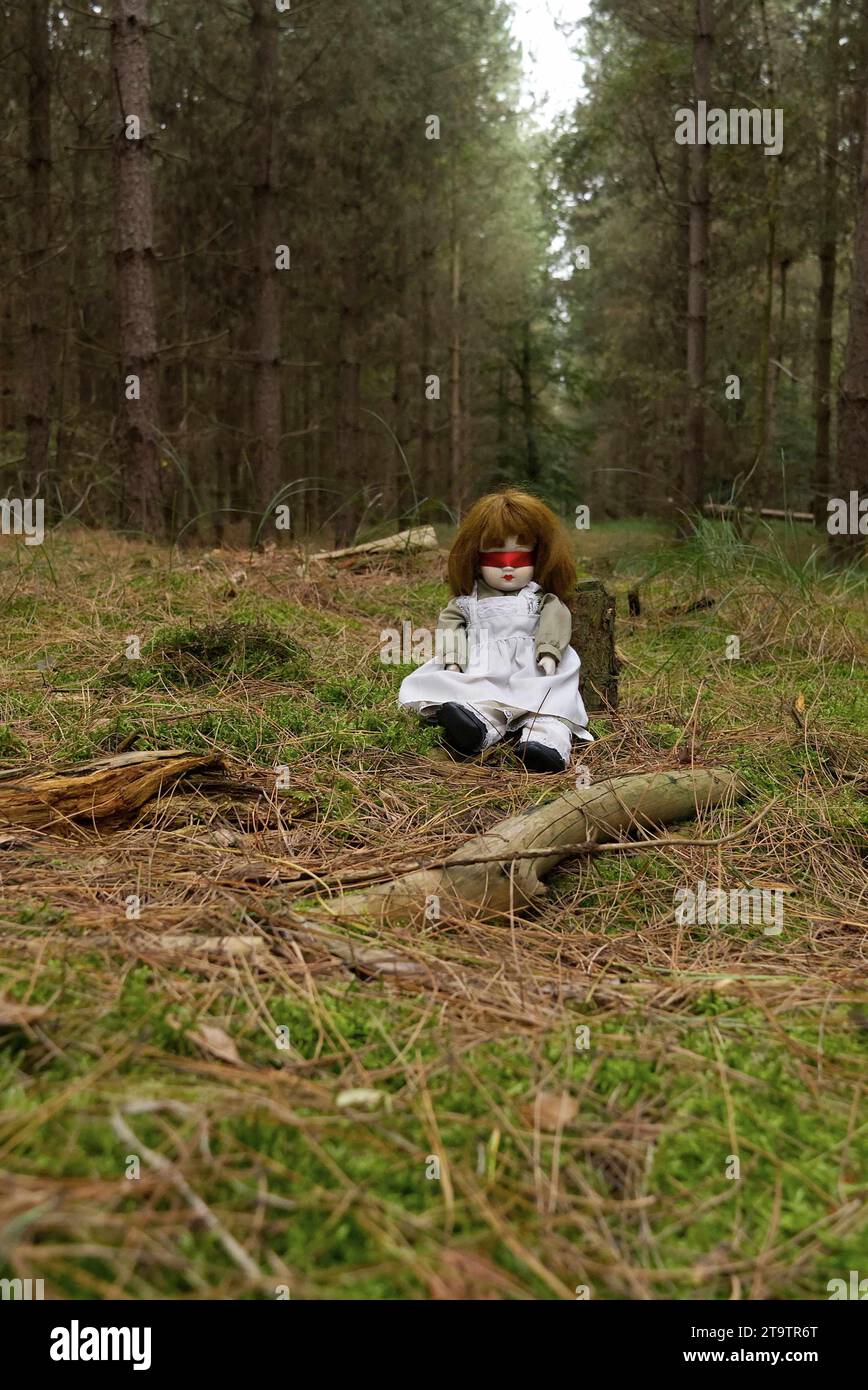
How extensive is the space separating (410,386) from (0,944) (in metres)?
20.2

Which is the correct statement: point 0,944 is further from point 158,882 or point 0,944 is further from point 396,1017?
point 396,1017

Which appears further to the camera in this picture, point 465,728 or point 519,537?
point 519,537

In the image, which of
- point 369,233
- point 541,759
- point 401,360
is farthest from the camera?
point 401,360

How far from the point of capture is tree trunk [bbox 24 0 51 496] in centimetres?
1082

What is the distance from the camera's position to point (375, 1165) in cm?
132

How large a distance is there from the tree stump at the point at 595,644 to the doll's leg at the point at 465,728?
0.69 meters

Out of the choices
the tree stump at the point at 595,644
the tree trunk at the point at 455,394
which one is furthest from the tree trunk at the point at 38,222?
the tree trunk at the point at 455,394

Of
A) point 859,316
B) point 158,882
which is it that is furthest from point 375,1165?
point 859,316

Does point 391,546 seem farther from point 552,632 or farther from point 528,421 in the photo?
point 528,421

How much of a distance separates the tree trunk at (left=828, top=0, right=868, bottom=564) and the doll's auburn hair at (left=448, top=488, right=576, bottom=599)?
4.97 m

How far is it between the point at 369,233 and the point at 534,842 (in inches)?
577

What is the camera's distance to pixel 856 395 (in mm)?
7781

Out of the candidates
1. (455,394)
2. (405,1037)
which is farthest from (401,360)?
(405,1037)

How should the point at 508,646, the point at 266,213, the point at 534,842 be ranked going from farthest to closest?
1. the point at 266,213
2. the point at 508,646
3. the point at 534,842
